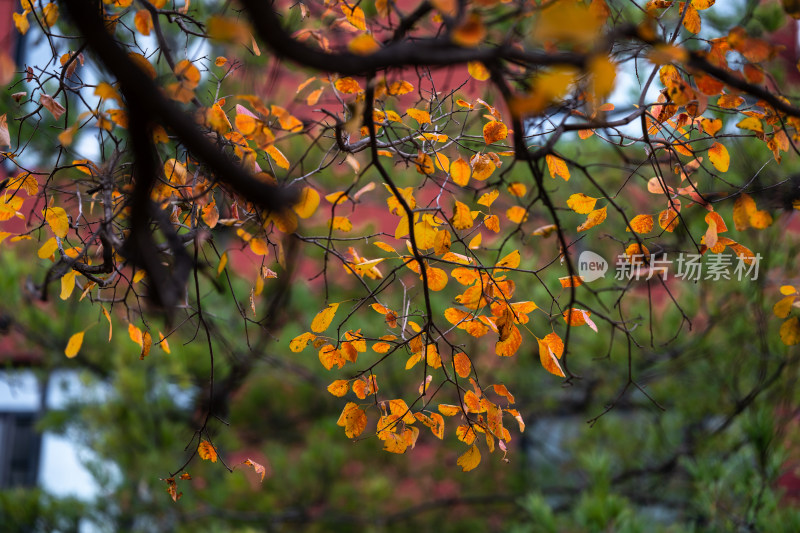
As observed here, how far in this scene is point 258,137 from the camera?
31.8 inches

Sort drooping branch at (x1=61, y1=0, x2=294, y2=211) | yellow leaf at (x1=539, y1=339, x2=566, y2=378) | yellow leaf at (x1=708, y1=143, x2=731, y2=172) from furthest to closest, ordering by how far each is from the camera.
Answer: yellow leaf at (x1=708, y1=143, x2=731, y2=172) → yellow leaf at (x1=539, y1=339, x2=566, y2=378) → drooping branch at (x1=61, y1=0, x2=294, y2=211)

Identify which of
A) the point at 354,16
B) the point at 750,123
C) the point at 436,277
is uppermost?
the point at 354,16

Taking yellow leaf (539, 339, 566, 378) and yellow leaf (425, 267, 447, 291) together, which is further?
yellow leaf (425, 267, 447, 291)

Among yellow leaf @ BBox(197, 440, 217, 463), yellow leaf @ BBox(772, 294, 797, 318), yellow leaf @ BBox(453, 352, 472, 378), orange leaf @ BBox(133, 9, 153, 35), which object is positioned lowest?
yellow leaf @ BBox(197, 440, 217, 463)

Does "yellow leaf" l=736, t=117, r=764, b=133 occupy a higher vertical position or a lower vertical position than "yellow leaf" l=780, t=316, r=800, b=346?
higher

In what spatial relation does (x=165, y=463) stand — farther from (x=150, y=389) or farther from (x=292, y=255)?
(x=292, y=255)

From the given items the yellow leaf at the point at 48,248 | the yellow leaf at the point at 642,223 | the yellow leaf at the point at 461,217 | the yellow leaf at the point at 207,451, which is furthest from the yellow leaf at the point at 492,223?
the yellow leaf at the point at 48,248

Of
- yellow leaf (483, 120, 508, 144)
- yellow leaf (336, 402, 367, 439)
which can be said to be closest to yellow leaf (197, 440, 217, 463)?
yellow leaf (336, 402, 367, 439)

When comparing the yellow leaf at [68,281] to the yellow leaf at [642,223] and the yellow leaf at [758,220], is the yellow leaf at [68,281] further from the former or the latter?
the yellow leaf at [758,220]

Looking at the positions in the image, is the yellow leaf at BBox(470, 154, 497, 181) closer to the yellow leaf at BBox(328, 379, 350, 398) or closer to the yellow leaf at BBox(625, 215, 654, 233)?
the yellow leaf at BBox(625, 215, 654, 233)

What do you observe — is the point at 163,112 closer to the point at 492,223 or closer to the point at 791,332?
the point at 492,223

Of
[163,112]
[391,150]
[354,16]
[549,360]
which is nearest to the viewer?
[163,112]

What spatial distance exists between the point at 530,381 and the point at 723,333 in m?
0.82

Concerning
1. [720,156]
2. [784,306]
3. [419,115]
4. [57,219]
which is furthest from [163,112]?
[784,306]
